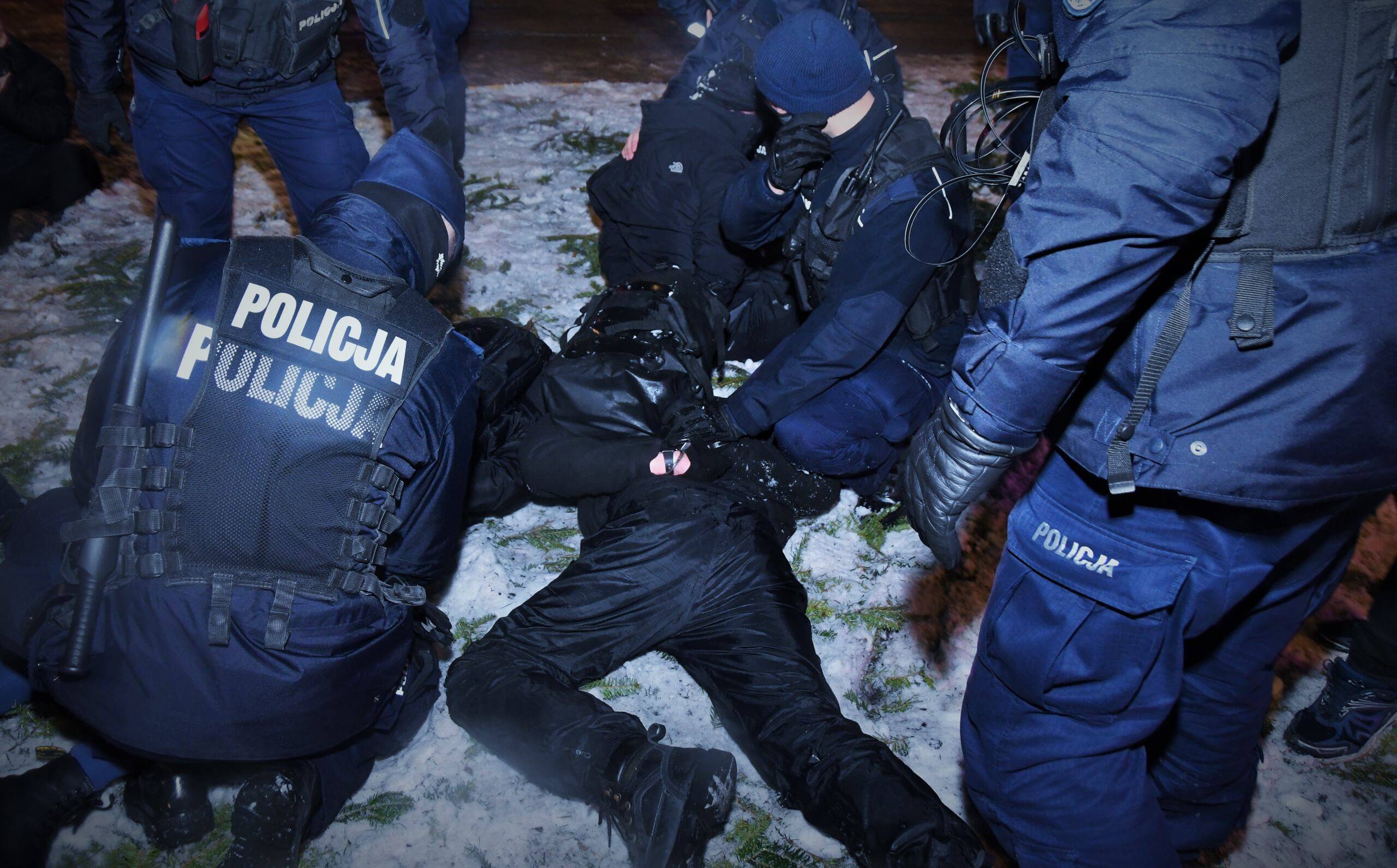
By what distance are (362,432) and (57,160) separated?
389 centimetres

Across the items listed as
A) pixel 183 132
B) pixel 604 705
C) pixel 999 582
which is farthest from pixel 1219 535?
pixel 183 132

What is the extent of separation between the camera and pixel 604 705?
7.46 feet

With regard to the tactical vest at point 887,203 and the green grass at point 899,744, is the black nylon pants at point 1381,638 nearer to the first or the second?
the green grass at point 899,744

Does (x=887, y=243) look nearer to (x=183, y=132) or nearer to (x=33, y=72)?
(x=183, y=132)

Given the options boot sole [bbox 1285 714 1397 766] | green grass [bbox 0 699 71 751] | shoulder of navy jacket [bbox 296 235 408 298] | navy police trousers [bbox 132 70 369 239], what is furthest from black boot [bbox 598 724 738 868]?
navy police trousers [bbox 132 70 369 239]

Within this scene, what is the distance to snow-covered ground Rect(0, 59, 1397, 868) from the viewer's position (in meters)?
2.29

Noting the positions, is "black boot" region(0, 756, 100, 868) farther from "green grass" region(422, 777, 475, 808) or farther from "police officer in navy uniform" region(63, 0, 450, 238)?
"police officer in navy uniform" region(63, 0, 450, 238)

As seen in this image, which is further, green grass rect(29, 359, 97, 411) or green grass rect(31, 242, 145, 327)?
green grass rect(31, 242, 145, 327)

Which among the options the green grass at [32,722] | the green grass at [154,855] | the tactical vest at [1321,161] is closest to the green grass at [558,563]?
the green grass at [154,855]

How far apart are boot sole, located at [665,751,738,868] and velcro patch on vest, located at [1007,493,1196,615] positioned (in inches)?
34.3

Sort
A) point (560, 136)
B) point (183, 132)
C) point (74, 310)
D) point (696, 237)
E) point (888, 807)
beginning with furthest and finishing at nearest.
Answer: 1. point (560, 136)
2. point (74, 310)
3. point (696, 237)
4. point (183, 132)
5. point (888, 807)

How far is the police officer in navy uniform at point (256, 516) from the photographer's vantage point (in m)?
1.80

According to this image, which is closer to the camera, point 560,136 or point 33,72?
point 33,72

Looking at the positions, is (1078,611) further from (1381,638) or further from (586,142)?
(586,142)
